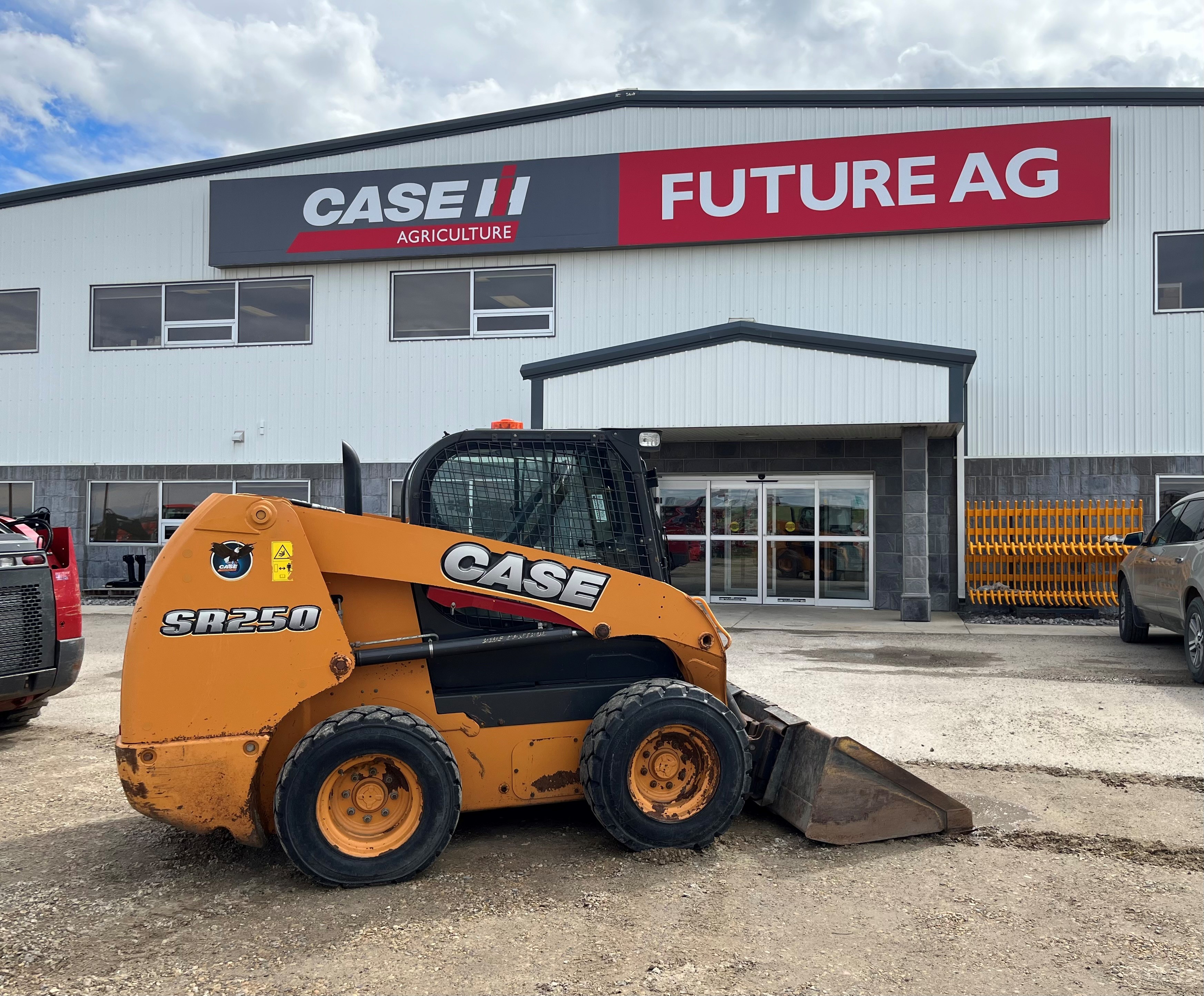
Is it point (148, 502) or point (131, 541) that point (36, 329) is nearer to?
point (148, 502)

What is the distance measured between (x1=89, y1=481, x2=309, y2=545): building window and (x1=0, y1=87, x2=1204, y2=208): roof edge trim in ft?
18.7

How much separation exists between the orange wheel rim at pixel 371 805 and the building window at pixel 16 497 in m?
17.1

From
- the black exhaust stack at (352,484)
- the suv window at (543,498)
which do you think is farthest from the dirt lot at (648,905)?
the black exhaust stack at (352,484)

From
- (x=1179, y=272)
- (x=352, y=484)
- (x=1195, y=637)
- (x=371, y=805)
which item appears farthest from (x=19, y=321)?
(x=1179, y=272)

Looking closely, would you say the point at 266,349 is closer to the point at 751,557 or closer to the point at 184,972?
the point at 751,557

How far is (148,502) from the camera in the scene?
18.0 m

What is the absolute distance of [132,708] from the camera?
4.11 metres

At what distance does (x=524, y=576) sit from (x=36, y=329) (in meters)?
18.0

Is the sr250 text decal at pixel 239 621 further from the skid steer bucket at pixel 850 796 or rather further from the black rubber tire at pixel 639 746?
the skid steer bucket at pixel 850 796

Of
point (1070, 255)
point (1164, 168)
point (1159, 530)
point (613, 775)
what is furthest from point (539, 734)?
point (1164, 168)

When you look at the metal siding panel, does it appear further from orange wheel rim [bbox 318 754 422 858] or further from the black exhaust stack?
orange wheel rim [bbox 318 754 422 858]

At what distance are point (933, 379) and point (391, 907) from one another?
439 inches

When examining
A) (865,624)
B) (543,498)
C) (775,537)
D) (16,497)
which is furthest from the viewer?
(16,497)

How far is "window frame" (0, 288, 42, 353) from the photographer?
61.3ft
